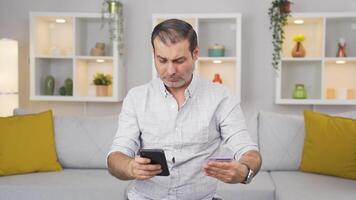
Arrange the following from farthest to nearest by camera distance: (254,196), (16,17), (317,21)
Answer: (16,17) < (317,21) < (254,196)

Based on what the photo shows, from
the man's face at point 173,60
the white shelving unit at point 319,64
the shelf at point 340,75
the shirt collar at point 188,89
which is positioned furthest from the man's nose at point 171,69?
the shelf at point 340,75

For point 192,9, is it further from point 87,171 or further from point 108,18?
point 87,171

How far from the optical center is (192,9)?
405 cm

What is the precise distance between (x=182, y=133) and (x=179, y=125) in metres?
0.03

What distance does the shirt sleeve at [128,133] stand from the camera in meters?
1.64

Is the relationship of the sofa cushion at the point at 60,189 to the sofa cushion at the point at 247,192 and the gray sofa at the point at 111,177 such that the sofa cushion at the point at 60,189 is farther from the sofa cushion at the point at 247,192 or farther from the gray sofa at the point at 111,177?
the sofa cushion at the point at 247,192

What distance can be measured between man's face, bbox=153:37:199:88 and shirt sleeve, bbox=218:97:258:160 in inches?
8.1

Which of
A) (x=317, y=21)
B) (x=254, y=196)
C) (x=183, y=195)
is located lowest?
(x=254, y=196)

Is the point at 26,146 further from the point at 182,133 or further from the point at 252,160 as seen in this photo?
the point at 252,160

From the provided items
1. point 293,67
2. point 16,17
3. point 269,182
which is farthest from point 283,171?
point 16,17

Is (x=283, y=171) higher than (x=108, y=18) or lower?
lower

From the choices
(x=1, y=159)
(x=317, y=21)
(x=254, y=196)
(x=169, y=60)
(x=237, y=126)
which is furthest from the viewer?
(x=317, y=21)

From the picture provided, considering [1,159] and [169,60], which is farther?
[1,159]

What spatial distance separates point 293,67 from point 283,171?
1.23 meters
